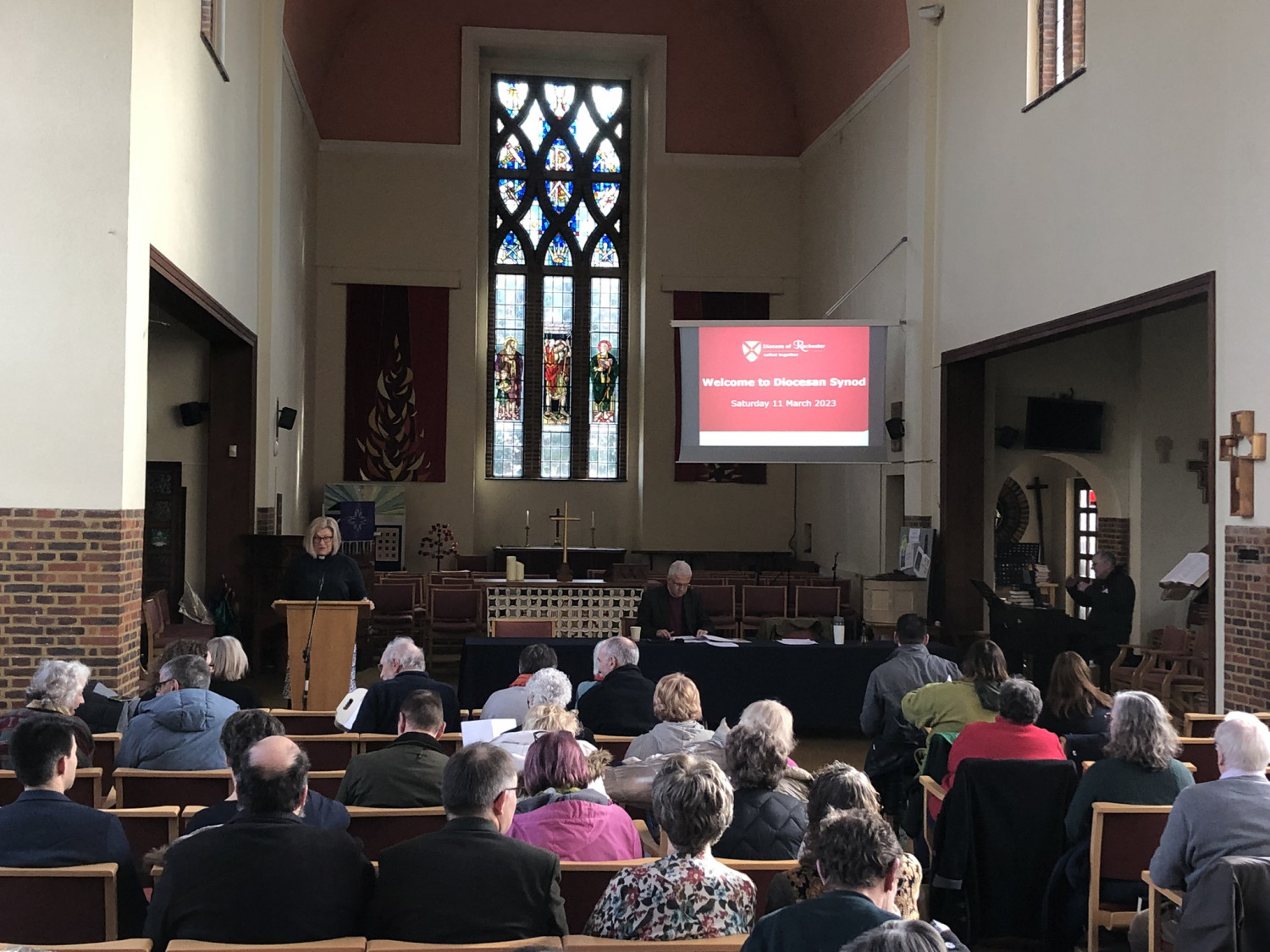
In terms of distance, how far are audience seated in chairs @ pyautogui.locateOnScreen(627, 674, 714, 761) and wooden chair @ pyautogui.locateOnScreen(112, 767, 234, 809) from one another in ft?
4.85

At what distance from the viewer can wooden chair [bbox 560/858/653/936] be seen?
3.11m

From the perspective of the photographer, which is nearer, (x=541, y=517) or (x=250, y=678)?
(x=250, y=678)

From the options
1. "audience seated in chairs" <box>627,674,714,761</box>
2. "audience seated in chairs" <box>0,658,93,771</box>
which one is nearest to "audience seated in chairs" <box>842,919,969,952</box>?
"audience seated in chairs" <box>627,674,714,761</box>

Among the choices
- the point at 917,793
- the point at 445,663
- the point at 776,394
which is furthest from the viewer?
the point at 445,663

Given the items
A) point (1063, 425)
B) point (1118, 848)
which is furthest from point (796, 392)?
point (1118, 848)

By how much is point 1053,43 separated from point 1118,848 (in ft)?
25.7

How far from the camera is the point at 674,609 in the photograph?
30.2 feet

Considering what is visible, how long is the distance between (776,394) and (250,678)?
5.54m

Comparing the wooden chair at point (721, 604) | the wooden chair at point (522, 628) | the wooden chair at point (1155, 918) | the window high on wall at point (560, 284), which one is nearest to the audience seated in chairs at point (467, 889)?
the wooden chair at point (1155, 918)

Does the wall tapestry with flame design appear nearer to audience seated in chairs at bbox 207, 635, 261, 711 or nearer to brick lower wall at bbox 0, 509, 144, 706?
brick lower wall at bbox 0, 509, 144, 706

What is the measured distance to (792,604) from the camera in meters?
13.3

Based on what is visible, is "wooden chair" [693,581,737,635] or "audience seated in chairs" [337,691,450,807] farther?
"wooden chair" [693,581,737,635]

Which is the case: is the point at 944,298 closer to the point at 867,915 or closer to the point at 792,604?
the point at 792,604

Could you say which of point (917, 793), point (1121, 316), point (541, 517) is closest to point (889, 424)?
point (1121, 316)
